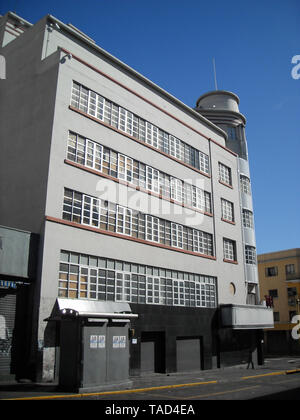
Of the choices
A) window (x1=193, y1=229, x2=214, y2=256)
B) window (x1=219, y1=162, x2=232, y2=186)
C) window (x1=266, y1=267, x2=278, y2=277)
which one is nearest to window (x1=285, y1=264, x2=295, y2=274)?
window (x1=266, y1=267, x2=278, y2=277)

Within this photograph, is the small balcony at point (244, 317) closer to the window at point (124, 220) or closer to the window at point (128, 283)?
the window at point (128, 283)

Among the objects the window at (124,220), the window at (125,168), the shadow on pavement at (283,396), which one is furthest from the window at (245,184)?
the shadow on pavement at (283,396)

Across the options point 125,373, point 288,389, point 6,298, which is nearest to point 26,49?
point 6,298

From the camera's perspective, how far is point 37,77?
2441 centimetres

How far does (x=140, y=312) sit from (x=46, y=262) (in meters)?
7.58

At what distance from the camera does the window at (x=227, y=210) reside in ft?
117

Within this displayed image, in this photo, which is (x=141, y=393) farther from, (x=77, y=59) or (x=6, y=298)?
(x=77, y=59)

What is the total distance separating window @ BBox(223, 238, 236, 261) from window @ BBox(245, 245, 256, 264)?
88.8 inches

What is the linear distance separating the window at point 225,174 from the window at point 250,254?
21.1 feet

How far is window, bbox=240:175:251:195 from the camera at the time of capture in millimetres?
39094

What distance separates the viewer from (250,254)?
37.6 m

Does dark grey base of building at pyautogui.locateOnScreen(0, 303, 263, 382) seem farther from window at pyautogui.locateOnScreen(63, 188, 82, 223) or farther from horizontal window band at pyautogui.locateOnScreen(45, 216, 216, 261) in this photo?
window at pyautogui.locateOnScreen(63, 188, 82, 223)

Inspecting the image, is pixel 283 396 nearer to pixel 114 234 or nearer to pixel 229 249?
pixel 114 234
